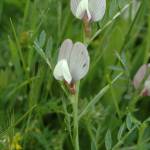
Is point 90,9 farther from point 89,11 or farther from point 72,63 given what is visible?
point 72,63

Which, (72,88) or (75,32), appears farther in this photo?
(75,32)

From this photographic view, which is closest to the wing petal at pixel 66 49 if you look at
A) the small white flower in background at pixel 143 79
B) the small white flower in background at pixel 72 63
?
the small white flower in background at pixel 72 63

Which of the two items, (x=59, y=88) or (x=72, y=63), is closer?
(x=72, y=63)

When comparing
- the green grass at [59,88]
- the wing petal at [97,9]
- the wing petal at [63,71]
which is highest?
the wing petal at [97,9]

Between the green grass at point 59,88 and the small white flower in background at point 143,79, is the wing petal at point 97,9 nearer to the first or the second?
the green grass at point 59,88

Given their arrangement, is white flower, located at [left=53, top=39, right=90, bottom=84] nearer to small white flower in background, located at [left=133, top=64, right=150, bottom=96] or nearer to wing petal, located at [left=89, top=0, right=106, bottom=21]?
wing petal, located at [left=89, top=0, right=106, bottom=21]

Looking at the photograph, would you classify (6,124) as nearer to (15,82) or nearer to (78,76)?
(15,82)


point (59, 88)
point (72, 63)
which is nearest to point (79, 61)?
point (72, 63)

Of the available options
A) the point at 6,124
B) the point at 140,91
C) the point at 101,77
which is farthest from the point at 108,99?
the point at 6,124
